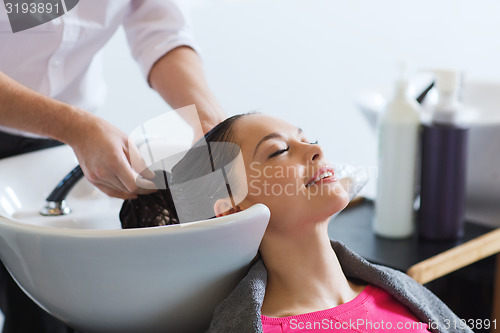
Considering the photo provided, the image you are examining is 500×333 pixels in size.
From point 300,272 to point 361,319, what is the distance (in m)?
0.10

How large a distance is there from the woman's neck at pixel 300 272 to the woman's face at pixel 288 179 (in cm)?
3

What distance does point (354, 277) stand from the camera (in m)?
0.95

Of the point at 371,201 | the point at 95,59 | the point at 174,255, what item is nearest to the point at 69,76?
the point at 95,59

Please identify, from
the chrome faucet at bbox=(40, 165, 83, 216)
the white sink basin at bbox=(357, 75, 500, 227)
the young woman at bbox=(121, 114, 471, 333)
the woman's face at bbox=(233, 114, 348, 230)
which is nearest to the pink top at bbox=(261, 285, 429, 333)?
the young woman at bbox=(121, 114, 471, 333)

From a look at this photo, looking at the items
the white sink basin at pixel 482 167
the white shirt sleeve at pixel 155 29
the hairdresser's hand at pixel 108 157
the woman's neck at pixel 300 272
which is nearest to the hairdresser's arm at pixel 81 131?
the hairdresser's hand at pixel 108 157

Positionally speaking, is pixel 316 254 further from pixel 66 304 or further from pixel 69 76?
pixel 69 76

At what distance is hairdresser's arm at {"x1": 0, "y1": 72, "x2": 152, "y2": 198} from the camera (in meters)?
0.85

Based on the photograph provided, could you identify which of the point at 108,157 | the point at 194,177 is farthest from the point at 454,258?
the point at 108,157

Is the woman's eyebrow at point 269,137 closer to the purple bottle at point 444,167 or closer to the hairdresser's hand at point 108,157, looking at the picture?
the hairdresser's hand at point 108,157

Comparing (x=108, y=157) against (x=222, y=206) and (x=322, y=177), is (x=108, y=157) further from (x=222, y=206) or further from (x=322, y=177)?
(x=322, y=177)

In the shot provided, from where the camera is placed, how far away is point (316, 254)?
882 mm

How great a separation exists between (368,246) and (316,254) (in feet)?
1.32

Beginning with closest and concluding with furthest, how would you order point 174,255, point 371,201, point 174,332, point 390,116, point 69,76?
point 174,255
point 174,332
point 69,76
point 390,116
point 371,201

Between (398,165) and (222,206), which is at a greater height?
(222,206)
